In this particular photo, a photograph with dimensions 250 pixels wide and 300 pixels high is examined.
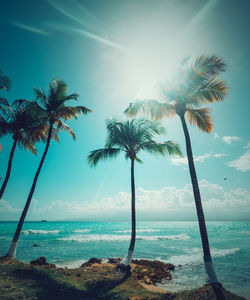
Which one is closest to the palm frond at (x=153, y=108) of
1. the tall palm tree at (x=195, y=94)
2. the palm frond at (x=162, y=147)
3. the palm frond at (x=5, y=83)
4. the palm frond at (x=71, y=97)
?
the tall palm tree at (x=195, y=94)

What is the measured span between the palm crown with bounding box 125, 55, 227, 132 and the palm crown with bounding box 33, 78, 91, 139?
21.1 ft

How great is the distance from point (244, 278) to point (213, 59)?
42.2ft

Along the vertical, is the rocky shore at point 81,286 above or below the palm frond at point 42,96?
below

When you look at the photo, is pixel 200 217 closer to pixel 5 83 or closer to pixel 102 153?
pixel 102 153

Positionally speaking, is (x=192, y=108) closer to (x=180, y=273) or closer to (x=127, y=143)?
(x=127, y=143)

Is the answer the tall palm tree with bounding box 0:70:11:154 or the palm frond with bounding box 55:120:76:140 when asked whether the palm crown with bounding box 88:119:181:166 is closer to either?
the palm frond with bounding box 55:120:76:140

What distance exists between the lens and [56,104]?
1215cm

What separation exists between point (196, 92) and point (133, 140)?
199 inches

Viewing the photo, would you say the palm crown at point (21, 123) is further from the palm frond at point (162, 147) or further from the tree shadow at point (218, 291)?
the tree shadow at point (218, 291)

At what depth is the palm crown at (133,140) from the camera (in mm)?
11578

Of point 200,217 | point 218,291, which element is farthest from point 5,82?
point 218,291

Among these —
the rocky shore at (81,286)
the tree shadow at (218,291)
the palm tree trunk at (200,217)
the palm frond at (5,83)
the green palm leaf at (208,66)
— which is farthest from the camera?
the palm frond at (5,83)

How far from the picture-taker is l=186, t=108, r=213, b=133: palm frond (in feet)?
29.3

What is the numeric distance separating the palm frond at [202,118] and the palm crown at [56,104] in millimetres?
8594
